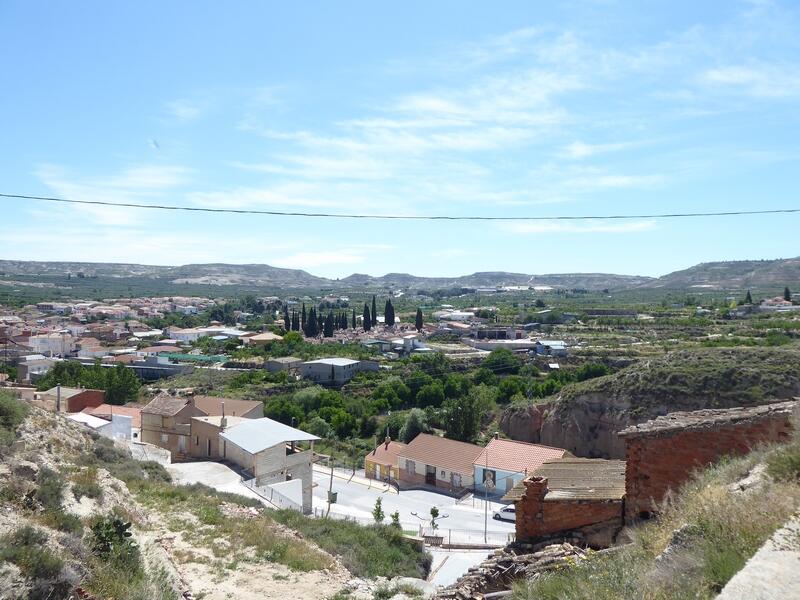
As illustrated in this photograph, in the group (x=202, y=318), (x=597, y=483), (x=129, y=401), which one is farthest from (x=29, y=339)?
(x=597, y=483)

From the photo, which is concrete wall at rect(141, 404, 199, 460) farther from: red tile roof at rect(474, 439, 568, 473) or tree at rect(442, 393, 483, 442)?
tree at rect(442, 393, 483, 442)

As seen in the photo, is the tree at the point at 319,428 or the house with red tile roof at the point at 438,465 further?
the tree at the point at 319,428

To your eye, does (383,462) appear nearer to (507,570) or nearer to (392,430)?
(392,430)

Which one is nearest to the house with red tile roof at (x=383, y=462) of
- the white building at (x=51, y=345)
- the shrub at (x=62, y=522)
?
the shrub at (x=62, y=522)

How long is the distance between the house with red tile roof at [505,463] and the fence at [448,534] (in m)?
5.97

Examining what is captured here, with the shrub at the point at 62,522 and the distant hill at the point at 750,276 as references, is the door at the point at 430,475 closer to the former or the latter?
the shrub at the point at 62,522

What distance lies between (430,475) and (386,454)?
9.30 ft

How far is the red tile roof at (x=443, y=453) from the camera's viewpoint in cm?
2875

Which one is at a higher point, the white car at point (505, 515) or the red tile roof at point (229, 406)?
the red tile roof at point (229, 406)

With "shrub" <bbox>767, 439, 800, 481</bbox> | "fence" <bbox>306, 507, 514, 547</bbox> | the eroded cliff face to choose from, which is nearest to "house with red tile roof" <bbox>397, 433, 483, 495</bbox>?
the eroded cliff face

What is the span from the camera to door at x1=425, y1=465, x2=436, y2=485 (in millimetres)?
29219

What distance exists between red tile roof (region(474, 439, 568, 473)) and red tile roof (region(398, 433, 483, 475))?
604mm

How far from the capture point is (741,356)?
3175 centimetres

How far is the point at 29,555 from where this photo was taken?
716 cm
